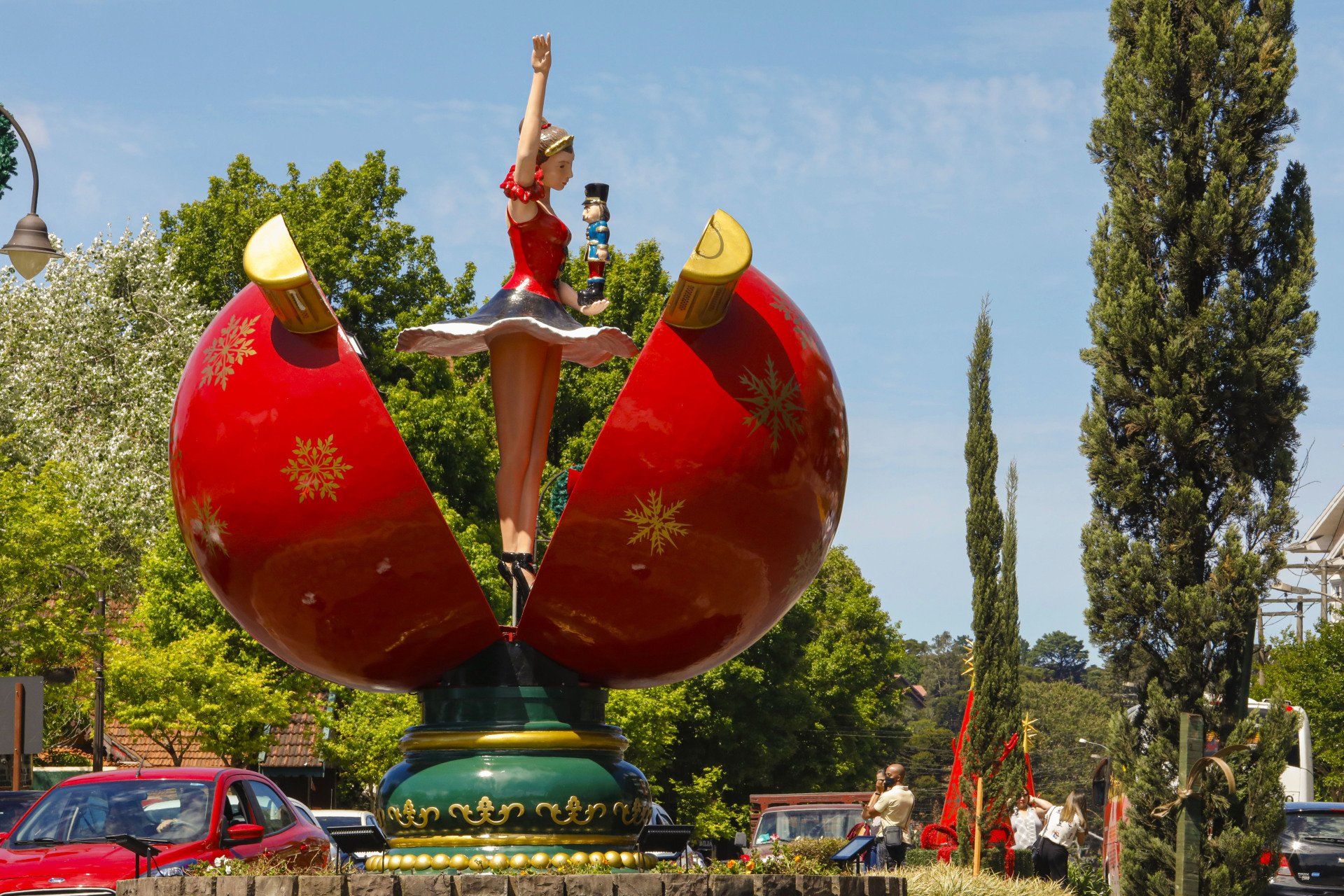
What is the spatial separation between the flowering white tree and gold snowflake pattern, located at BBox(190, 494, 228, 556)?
26.1 m

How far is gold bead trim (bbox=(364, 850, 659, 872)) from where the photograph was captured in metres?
6.64

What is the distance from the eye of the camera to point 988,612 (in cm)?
2491

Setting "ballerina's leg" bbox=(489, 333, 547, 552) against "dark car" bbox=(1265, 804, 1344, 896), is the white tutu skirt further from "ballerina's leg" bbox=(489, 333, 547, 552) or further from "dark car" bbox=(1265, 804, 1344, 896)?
"dark car" bbox=(1265, 804, 1344, 896)

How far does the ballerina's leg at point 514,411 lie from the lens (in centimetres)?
747

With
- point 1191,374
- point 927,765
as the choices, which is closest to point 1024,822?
point 1191,374

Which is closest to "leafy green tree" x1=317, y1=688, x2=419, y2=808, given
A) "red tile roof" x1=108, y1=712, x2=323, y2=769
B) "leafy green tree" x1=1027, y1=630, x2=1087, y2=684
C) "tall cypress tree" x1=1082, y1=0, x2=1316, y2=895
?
"red tile roof" x1=108, y1=712, x2=323, y2=769

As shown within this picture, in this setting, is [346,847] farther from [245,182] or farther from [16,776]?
[245,182]

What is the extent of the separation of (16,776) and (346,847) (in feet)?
37.9

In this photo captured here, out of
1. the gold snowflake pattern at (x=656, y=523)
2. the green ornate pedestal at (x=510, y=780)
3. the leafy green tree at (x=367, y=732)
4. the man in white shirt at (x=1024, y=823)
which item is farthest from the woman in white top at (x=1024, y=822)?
the gold snowflake pattern at (x=656, y=523)

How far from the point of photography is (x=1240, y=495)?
14.0m

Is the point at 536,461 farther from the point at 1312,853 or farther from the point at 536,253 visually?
the point at 1312,853

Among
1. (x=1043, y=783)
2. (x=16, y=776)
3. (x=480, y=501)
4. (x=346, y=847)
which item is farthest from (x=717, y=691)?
(x=1043, y=783)

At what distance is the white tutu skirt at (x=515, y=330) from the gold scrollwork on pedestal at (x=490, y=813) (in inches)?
80.5

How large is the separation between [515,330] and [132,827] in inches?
252
